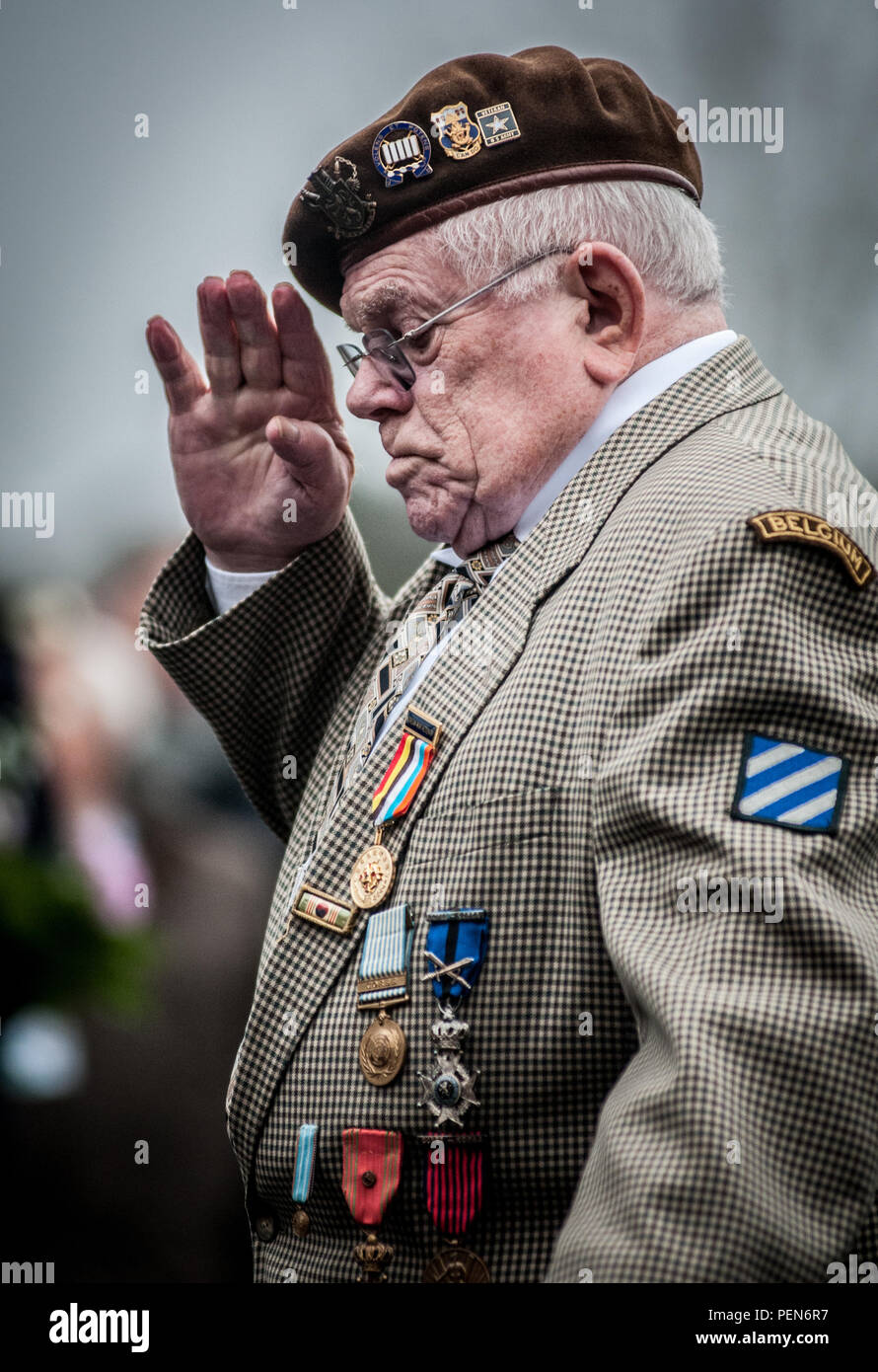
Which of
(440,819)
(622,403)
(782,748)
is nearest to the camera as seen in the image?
(782,748)

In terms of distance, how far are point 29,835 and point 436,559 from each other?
0.64m

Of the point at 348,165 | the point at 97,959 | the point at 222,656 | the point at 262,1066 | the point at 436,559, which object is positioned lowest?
the point at 262,1066

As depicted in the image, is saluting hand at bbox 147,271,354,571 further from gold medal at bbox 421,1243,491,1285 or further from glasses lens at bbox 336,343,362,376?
gold medal at bbox 421,1243,491,1285

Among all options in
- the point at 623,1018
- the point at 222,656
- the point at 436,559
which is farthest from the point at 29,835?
the point at 623,1018

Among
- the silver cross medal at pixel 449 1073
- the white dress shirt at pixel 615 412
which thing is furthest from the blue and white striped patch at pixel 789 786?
the white dress shirt at pixel 615 412

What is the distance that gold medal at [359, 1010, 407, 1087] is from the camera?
1.10 meters

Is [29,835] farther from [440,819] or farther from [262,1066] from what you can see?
[440,819]

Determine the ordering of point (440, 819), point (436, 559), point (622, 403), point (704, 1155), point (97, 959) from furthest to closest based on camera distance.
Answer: point (436, 559)
point (622, 403)
point (440, 819)
point (704, 1155)
point (97, 959)

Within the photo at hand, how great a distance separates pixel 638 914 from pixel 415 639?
0.62 m

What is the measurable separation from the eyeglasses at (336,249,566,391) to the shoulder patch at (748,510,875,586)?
1.71 feet

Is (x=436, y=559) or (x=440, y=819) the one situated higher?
(x=436, y=559)

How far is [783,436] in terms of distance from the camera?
123 centimetres

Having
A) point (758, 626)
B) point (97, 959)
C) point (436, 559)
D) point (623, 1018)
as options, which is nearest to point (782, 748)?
point (758, 626)

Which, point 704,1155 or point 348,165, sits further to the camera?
point 348,165
